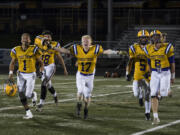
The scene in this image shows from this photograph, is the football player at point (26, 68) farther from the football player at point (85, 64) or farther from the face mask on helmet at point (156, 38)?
the face mask on helmet at point (156, 38)

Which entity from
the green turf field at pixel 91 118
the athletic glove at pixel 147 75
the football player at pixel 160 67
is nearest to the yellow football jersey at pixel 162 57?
the football player at pixel 160 67

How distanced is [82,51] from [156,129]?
8.14ft

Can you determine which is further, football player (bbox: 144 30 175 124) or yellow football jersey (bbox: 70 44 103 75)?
yellow football jersey (bbox: 70 44 103 75)

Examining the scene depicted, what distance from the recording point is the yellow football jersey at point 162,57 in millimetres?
10195

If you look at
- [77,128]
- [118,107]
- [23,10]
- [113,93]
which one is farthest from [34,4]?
[77,128]

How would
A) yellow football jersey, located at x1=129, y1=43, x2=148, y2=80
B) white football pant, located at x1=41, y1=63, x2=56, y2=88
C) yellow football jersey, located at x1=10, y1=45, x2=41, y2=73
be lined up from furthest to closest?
1. white football pant, located at x1=41, y1=63, x2=56, y2=88
2. yellow football jersey, located at x1=129, y1=43, x2=148, y2=80
3. yellow football jersey, located at x1=10, y1=45, x2=41, y2=73

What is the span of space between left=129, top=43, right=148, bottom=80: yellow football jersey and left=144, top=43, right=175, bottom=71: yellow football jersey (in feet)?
4.74

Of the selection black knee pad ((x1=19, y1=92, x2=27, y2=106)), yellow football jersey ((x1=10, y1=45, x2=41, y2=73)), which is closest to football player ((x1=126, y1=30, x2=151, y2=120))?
yellow football jersey ((x1=10, y1=45, x2=41, y2=73))

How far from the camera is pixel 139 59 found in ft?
39.3

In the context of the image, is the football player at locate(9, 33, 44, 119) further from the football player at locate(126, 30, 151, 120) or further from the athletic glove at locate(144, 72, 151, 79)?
the athletic glove at locate(144, 72, 151, 79)

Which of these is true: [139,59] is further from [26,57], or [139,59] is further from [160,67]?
[26,57]

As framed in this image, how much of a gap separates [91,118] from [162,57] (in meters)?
2.16

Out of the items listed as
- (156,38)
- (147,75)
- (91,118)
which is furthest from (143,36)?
(91,118)

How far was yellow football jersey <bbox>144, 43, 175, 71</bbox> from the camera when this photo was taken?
10.2 metres
